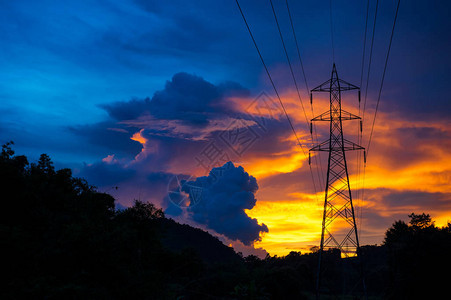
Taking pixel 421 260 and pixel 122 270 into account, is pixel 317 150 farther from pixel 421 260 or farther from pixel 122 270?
pixel 122 270

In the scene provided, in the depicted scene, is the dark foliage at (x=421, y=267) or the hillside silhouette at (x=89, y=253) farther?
the dark foliage at (x=421, y=267)

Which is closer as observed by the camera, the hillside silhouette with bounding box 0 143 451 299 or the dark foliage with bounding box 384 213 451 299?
the hillside silhouette with bounding box 0 143 451 299

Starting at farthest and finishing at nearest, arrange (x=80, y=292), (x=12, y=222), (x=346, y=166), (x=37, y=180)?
(x=346, y=166)
(x=37, y=180)
(x=12, y=222)
(x=80, y=292)

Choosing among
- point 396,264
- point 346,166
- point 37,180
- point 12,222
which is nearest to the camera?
point 12,222

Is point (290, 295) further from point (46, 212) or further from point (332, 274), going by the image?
point (46, 212)

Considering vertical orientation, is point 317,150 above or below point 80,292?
above

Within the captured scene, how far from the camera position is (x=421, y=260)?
44.3 meters

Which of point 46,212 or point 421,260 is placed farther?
point 421,260

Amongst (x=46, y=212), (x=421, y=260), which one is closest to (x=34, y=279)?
(x=46, y=212)

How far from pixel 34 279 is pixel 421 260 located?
4076cm

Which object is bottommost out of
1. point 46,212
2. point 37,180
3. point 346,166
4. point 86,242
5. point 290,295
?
point 290,295

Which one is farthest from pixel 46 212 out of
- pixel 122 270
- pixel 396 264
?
pixel 396 264

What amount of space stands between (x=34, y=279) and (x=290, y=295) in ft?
158

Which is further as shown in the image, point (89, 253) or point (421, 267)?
point (421, 267)
